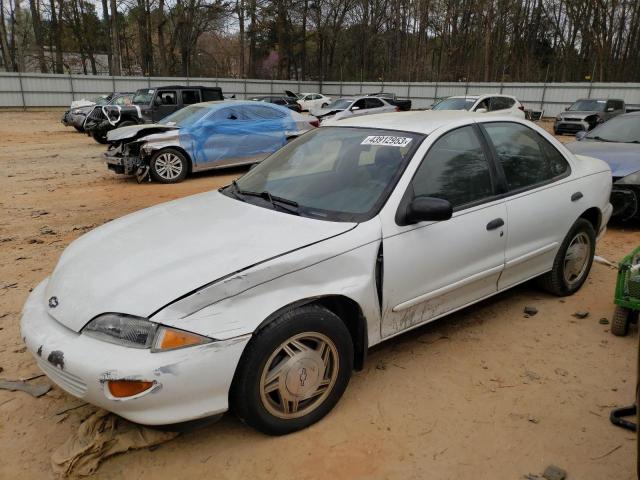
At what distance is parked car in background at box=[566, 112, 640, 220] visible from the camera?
6.16m

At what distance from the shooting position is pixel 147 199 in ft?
28.1

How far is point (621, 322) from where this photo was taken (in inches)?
146

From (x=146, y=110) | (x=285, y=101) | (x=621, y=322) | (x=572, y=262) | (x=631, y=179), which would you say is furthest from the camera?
(x=285, y=101)

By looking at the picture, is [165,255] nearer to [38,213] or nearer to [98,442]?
[98,442]

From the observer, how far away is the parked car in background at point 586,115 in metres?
20.1

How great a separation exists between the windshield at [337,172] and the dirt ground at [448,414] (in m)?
1.11

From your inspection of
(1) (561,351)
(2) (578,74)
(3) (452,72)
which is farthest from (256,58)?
(1) (561,351)

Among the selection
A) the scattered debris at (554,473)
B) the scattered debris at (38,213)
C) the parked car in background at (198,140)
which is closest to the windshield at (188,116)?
the parked car in background at (198,140)

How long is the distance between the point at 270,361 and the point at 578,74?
45841 mm

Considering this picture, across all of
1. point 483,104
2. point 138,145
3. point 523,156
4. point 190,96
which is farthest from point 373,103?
point 523,156

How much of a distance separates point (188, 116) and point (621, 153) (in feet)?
26.2

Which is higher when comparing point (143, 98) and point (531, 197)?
point (143, 98)

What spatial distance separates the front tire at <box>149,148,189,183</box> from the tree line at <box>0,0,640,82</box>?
3211 centimetres

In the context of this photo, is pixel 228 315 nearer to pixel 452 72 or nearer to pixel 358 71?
pixel 452 72
